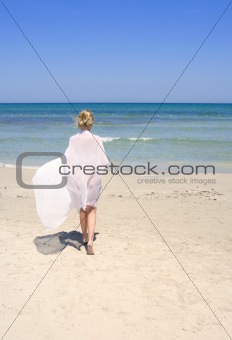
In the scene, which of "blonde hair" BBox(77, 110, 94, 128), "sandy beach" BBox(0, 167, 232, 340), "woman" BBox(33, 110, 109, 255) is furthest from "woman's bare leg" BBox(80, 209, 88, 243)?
"blonde hair" BBox(77, 110, 94, 128)

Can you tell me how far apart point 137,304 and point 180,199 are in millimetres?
4183

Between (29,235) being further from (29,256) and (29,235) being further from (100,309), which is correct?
(100,309)

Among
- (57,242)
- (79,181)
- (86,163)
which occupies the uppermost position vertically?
(86,163)

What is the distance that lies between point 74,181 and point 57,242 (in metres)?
0.87

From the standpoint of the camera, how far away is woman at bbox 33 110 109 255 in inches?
176

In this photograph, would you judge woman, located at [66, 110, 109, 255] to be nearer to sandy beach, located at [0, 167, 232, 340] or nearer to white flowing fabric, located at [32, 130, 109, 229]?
white flowing fabric, located at [32, 130, 109, 229]

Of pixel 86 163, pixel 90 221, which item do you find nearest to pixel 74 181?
pixel 86 163

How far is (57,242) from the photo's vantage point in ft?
16.0

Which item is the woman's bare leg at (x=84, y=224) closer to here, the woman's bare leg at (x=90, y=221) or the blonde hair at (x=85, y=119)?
the woman's bare leg at (x=90, y=221)

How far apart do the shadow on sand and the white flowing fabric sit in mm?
212

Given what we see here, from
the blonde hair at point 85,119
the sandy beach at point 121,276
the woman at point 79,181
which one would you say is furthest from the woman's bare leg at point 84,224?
the blonde hair at point 85,119

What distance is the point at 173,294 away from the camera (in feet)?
11.6

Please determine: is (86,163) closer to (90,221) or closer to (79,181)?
(79,181)

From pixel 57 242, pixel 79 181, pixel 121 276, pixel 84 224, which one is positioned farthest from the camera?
pixel 57 242
